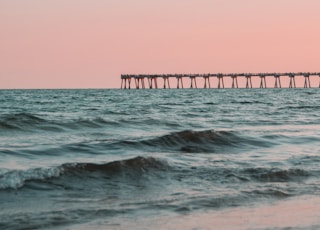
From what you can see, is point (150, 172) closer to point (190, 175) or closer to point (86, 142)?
point (190, 175)

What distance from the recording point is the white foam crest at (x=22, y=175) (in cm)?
699

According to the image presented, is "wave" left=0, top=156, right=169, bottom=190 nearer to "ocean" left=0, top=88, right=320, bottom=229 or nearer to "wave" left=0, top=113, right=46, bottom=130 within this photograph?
"ocean" left=0, top=88, right=320, bottom=229

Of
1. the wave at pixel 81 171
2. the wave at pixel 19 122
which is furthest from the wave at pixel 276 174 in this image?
the wave at pixel 19 122

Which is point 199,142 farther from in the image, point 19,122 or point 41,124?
point 19,122

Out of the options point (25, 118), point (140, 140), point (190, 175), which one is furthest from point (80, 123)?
point (190, 175)

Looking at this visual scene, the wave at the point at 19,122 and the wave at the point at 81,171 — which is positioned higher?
the wave at the point at 19,122

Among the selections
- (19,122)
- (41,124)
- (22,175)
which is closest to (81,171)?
(22,175)

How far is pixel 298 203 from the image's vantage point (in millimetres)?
6285

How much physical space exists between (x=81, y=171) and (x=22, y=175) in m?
0.92

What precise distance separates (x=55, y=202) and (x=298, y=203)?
101 inches

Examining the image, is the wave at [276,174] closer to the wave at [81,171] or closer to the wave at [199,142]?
the wave at [81,171]

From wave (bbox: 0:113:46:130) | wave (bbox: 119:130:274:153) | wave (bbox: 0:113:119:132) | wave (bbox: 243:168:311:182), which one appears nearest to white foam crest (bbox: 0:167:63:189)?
wave (bbox: 243:168:311:182)

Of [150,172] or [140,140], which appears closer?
[150,172]

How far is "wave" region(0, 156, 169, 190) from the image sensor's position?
7234mm
